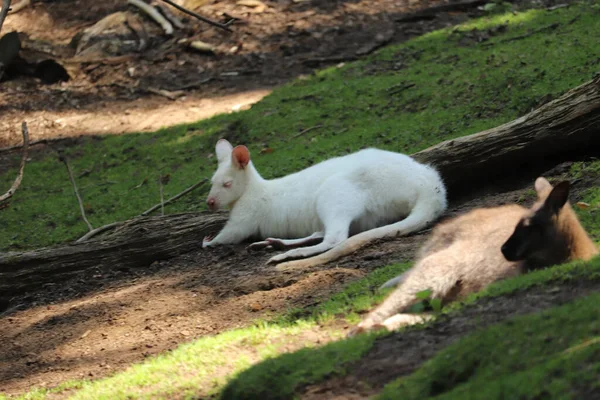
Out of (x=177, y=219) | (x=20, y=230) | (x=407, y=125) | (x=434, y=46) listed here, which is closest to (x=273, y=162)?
(x=407, y=125)

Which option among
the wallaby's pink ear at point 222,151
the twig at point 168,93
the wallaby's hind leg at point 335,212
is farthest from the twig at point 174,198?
the twig at point 168,93

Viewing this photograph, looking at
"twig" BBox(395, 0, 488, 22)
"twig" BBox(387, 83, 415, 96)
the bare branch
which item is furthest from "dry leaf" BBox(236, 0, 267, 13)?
the bare branch

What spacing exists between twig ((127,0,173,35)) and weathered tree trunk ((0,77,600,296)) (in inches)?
356

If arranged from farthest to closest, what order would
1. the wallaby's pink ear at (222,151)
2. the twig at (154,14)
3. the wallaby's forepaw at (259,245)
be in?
the twig at (154,14) → the wallaby's pink ear at (222,151) → the wallaby's forepaw at (259,245)

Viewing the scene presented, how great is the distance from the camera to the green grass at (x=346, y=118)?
10141mm

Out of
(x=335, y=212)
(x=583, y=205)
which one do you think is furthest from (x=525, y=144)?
(x=335, y=212)

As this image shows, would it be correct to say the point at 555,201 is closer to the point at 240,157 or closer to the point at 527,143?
the point at 527,143

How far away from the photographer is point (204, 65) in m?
15.7

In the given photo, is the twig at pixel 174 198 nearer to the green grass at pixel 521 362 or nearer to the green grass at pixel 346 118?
the green grass at pixel 346 118

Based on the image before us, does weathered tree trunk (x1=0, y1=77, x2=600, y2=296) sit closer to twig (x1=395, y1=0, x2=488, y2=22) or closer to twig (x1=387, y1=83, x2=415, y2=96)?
twig (x1=387, y1=83, x2=415, y2=96)

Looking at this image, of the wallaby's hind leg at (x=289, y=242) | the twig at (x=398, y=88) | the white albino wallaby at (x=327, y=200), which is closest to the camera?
the white albino wallaby at (x=327, y=200)

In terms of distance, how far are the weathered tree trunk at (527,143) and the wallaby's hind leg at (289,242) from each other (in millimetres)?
1245

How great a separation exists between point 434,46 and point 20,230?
6898mm

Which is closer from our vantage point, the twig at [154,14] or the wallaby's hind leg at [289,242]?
the wallaby's hind leg at [289,242]
